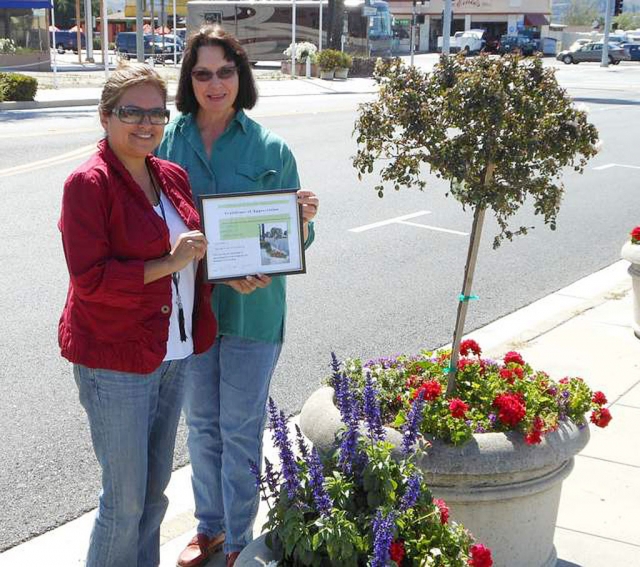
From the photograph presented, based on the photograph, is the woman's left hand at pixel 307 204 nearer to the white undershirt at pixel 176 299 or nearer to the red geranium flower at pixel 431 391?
the white undershirt at pixel 176 299

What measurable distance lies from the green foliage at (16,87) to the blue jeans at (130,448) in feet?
72.2

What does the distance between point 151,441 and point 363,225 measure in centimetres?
817

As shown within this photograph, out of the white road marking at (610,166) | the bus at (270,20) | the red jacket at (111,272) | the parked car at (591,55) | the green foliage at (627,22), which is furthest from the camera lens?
the green foliage at (627,22)

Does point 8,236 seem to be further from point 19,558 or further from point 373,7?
point 373,7

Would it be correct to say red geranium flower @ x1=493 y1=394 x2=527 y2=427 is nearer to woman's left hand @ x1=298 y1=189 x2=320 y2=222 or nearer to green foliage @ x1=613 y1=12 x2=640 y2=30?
woman's left hand @ x1=298 y1=189 x2=320 y2=222

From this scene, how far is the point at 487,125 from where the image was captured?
3.52 meters

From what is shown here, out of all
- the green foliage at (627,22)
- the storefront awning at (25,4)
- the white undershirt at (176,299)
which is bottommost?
the white undershirt at (176,299)

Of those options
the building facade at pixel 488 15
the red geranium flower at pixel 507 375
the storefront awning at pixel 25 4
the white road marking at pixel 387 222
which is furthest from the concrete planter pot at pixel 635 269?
the building facade at pixel 488 15

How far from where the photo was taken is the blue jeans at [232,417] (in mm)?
3559

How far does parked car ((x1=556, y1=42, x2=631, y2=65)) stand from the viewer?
63.0 m

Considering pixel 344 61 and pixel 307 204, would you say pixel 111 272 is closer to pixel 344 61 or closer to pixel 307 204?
pixel 307 204

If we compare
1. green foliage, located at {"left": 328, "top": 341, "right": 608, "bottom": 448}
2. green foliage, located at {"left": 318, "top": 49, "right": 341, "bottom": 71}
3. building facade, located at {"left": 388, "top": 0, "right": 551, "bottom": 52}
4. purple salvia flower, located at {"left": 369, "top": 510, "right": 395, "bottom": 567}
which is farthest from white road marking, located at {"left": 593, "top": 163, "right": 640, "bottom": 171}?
building facade, located at {"left": 388, "top": 0, "right": 551, "bottom": 52}

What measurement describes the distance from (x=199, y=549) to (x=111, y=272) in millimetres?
1486

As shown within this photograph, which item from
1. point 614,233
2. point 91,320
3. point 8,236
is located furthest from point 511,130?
point 614,233
